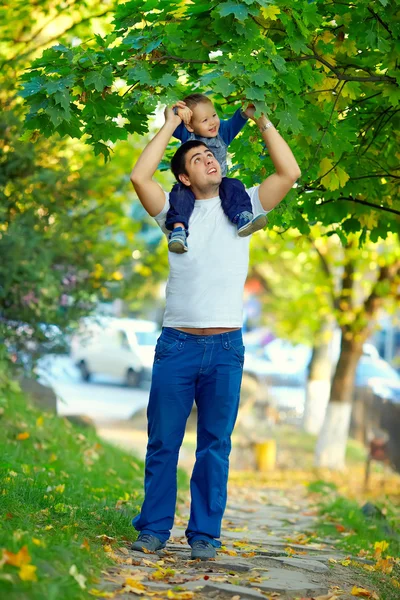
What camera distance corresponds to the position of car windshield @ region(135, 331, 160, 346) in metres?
25.8

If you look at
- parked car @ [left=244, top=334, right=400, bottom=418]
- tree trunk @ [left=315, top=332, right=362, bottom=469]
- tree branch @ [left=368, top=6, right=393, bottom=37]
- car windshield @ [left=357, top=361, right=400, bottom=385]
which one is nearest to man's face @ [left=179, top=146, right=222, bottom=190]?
tree branch @ [left=368, top=6, right=393, bottom=37]

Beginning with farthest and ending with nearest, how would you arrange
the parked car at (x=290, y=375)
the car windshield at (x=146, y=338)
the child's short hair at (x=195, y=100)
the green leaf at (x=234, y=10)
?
the car windshield at (x=146, y=338)
the parked car at (x=290, y=375)
the child's short hair at (x=195, y=100)
the green leaf at (x=234, y=10)

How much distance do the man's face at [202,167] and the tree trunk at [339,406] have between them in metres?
10.2

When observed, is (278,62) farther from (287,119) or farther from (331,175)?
(331,175)

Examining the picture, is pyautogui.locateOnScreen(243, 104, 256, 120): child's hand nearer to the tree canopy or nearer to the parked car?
the tree canopy

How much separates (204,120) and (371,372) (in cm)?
1974

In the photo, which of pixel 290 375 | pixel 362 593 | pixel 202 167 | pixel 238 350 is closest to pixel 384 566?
pixel 362 593

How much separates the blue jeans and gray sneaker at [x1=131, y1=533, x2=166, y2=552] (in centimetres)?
3

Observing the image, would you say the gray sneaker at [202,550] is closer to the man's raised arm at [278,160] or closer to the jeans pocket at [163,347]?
the jeans pocket at [163,347]

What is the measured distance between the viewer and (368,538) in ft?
23.7

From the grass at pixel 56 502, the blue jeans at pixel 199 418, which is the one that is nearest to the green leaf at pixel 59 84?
the blue jeans at pixel 199 418

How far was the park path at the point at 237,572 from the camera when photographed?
3932mm

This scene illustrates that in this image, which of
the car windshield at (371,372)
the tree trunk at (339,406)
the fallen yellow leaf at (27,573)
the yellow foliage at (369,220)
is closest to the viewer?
the fallen yellow leaf at (27,573)

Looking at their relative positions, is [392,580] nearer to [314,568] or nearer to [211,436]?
[314,568]
